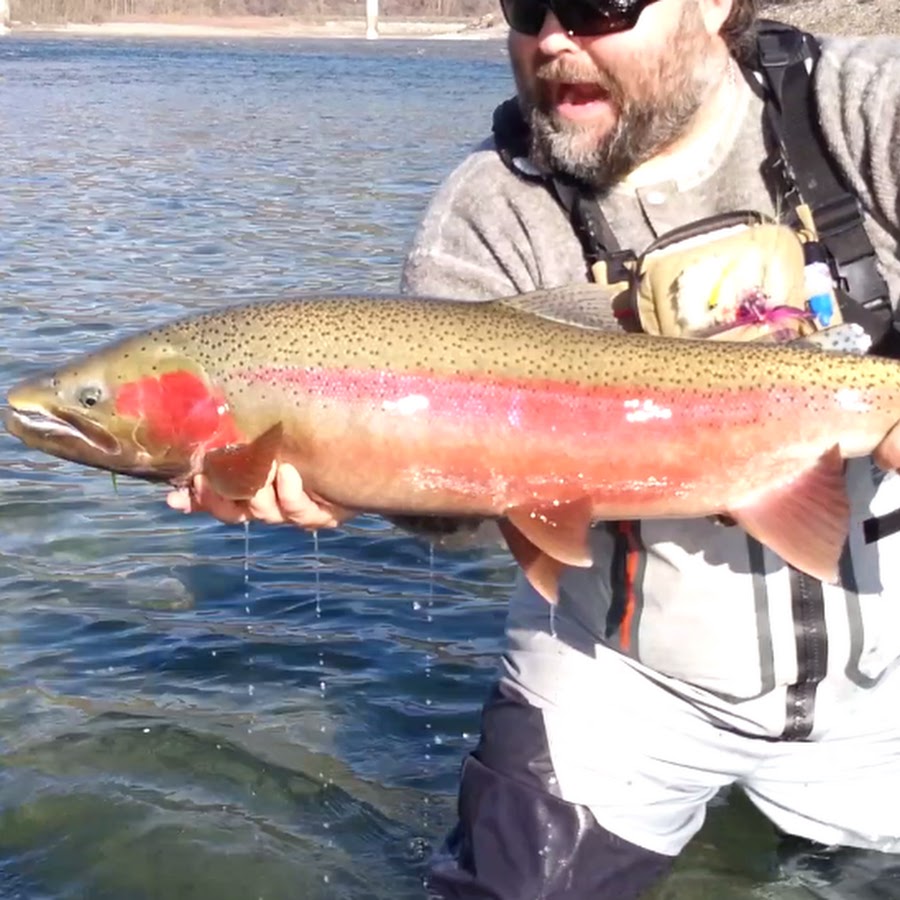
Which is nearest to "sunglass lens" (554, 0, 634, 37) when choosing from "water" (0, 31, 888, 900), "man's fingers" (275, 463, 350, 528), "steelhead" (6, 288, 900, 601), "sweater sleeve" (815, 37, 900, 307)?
"sweater sleeve" (815, 37, 900, 307)

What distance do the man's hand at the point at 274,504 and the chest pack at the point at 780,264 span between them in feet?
2.66

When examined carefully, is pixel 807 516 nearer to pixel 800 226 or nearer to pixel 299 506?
pixel 800 226

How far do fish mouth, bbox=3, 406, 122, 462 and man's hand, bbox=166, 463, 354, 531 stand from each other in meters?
0.18

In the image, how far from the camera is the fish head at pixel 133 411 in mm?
2984

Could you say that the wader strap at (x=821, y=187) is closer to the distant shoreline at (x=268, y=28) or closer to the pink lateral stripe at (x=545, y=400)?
the pink lateral stripe at (x=545, y=400)

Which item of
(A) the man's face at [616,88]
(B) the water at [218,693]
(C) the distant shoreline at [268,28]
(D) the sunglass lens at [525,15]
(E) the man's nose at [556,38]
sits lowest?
(C) the distant shoreline at [268,28]

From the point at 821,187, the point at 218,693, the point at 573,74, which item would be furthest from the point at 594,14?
the point at 218,693

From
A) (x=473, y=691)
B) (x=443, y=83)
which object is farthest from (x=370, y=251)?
(x=443, y=83)

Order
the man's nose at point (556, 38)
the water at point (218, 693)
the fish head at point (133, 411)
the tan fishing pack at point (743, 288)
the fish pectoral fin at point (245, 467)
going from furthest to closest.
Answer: the water at point (218, 693), the man's nose at point (556, 38), the tan fishing pack at point (743, 288), the fish head at point (133, 411), the fish pectoral fin at point (245, 467)

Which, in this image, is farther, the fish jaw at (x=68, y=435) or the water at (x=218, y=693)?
the water at (x=218, y=693)

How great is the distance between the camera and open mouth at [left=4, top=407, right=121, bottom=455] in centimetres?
303

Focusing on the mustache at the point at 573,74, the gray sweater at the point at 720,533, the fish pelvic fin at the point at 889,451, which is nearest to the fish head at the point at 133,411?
the gray sweater at the point at 720,533

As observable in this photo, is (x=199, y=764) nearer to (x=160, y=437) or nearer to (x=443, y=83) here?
(x=160, y=437)

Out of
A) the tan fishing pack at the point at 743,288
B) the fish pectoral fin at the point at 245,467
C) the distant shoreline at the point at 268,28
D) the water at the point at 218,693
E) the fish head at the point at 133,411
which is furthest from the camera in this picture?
the distant shoreline at the point at 268,28
